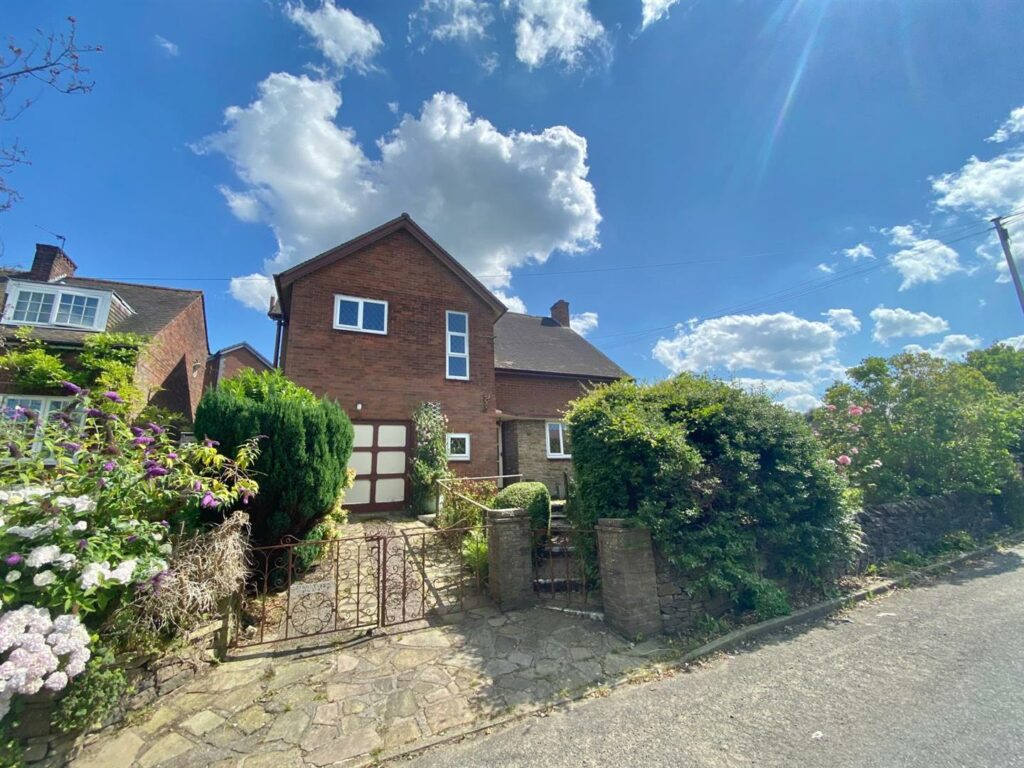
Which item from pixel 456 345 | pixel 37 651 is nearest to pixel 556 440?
pixel 456 345

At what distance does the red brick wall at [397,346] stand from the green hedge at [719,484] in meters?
7.09

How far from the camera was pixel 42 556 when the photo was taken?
2.97 m

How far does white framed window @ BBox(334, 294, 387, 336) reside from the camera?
39.4ft

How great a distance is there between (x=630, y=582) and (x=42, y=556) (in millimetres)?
5248

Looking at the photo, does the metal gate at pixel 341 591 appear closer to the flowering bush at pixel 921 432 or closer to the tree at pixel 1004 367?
the flowering bush at pixel 921 432

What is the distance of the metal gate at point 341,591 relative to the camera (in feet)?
15.9

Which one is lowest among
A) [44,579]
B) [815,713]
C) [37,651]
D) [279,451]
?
[815,713]

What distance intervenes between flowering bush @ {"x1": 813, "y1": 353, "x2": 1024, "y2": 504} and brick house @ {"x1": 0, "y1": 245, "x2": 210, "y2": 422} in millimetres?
18191

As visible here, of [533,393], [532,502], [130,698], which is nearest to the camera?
[130,698]

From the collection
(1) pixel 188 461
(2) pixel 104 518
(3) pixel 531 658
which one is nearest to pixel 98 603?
(2) pixel 104 518

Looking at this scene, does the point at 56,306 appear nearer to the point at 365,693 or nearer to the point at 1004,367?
the point at 365,693

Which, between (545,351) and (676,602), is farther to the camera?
(545,351)

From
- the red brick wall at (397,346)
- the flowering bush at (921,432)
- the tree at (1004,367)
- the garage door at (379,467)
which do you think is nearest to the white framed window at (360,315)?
the red brick wall at (397,346)

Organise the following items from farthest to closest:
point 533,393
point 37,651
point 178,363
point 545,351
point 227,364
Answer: point 227,364 < point 545,351 < point 533,393 < point 178,363 < point 37,651
